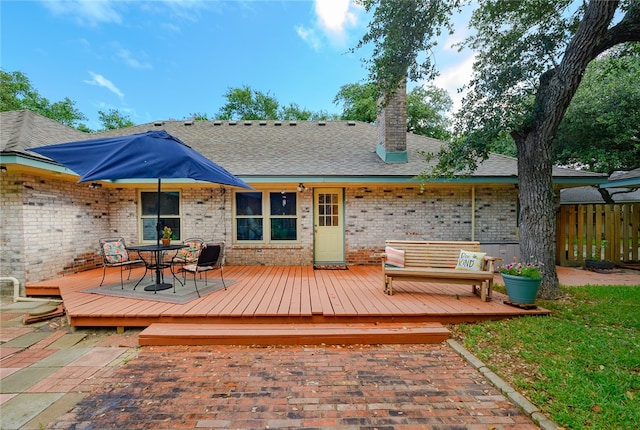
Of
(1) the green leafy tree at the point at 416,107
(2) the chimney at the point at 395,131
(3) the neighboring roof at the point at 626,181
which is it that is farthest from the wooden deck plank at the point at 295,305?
(1) the green leafy tree at the point at 416,107

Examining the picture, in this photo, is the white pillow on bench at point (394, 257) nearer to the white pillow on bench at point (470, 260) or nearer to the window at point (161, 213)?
the white pillow on bench at point (470, 260)

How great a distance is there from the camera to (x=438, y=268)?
5180 millimetres

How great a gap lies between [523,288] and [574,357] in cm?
138

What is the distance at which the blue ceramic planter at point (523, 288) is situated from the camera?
4172mm

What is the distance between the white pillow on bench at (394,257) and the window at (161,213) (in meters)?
5.70

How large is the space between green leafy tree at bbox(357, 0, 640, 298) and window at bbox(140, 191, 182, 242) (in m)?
6.08

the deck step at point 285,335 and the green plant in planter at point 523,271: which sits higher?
the green plant in planter at point 523,271

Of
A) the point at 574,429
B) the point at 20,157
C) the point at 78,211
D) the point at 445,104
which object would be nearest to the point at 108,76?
the point at 78,211

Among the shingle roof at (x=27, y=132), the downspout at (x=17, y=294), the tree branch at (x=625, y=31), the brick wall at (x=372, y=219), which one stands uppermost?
the tree branch at (x=625, y=31)

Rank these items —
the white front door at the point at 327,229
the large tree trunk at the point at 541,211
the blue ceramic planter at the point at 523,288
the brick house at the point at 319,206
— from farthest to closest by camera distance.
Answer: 1. the white front door at the point at 327,229
2. the brick house at the point at 319,206
3. the large tree trunk at the point at 541,211
4. the blue ceramic planter at the point at 523,288

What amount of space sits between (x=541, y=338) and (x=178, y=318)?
4.77 metres

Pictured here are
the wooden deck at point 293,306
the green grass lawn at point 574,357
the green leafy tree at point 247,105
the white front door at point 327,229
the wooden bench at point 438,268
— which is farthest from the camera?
the green leafy tree at point 247,105

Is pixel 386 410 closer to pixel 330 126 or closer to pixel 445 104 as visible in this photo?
pixel 330 126

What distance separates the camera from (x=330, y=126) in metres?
10.8
